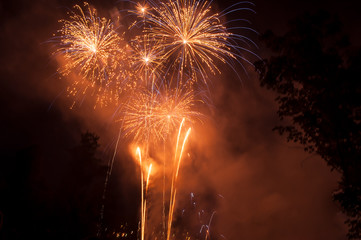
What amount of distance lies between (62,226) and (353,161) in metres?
25.7

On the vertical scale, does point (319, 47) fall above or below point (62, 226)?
above

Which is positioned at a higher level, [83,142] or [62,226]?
[83,142]

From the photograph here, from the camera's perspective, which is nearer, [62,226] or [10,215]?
[10,215]

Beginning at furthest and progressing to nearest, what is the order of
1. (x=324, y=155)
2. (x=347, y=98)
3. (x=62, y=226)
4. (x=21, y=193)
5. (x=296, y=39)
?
(x=62, y=226) → (x=21, y=193) → (x=324, y=155) → (x=296, y=39) → (x=347, y=98)

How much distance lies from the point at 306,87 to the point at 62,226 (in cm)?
2555

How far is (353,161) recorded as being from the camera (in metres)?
8.12

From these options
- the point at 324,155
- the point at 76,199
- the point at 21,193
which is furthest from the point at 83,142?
the point at 324,155

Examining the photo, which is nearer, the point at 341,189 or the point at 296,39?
the point at 341,189

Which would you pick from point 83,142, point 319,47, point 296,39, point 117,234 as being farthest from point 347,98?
point 117,234

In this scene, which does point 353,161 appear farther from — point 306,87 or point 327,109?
point 306,87

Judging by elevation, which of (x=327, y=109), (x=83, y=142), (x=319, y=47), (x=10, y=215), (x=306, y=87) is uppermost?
(x=83, y=142)

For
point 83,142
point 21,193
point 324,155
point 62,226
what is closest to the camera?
point 324,155

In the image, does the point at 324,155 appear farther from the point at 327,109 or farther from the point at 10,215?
the point at 10,215

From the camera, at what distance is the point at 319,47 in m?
8.23
